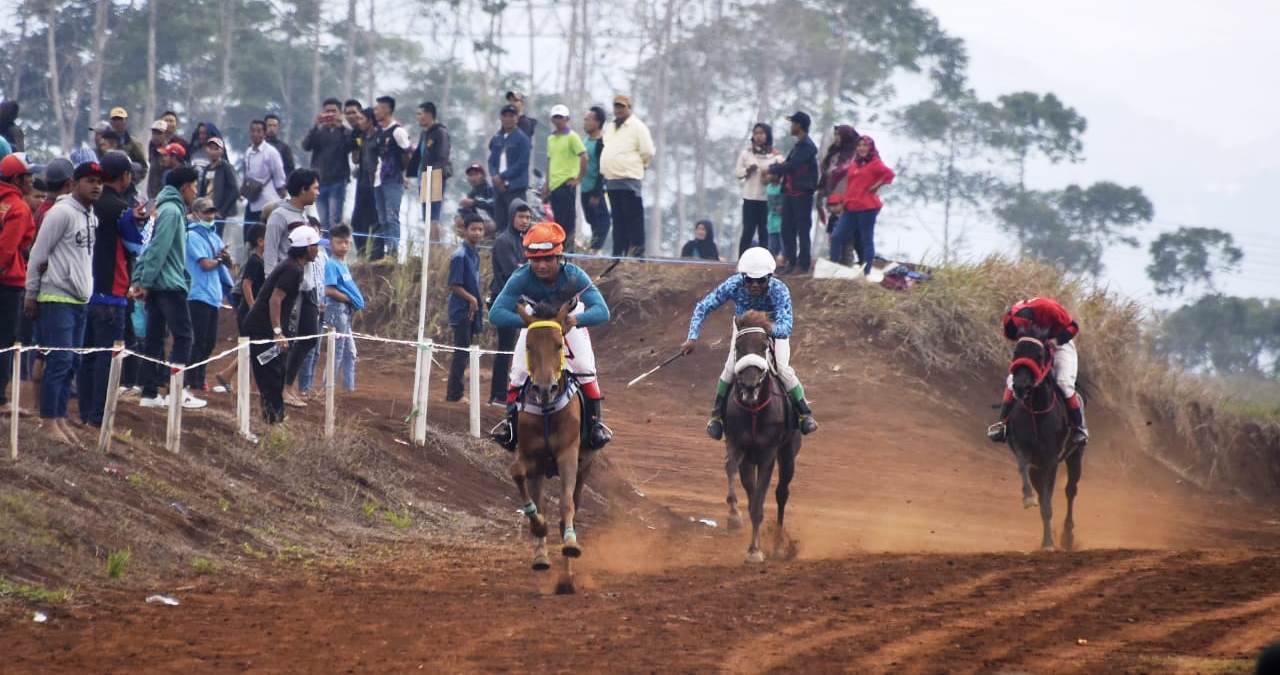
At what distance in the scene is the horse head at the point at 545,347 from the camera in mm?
12805

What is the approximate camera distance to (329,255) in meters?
20.6

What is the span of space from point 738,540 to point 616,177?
949 centimetres

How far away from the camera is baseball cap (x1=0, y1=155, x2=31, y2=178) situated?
14.2m

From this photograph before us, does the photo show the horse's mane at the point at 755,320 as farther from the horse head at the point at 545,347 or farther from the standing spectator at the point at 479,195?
the standing spectator at the point at 479,195

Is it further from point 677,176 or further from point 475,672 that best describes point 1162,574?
point 677,176

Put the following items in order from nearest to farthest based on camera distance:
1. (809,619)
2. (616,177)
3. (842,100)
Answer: (809,619), (616,177), (842,100)

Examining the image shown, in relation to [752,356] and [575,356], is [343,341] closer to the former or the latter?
[752,356]

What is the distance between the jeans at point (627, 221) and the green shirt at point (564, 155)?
3.30 ft

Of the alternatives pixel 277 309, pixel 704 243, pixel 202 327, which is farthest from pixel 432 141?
pixel 277 309

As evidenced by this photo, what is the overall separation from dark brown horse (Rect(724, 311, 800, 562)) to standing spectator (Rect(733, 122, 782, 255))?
31.9 ft

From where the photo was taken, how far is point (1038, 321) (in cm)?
1759

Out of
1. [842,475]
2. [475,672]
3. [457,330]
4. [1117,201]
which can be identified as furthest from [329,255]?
[1117,201]

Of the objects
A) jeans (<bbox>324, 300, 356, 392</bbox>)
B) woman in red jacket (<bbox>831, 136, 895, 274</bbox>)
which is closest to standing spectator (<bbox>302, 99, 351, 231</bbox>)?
jeans (<bbox>324, 300, 356, 392</bbox>)

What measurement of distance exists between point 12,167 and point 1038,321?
31.7ft
